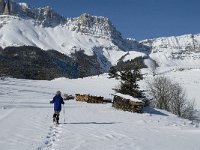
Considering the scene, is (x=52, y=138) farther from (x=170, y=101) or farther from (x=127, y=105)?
(x=170, y=101)

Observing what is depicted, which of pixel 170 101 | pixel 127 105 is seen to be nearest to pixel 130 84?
pixel 127 105

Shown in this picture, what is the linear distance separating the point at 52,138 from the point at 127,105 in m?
20.0

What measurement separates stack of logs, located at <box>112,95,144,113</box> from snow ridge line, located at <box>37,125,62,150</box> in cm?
1445

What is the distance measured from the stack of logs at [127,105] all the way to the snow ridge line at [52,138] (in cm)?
1445

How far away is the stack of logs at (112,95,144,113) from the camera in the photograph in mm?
38125

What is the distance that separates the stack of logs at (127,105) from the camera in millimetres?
38125

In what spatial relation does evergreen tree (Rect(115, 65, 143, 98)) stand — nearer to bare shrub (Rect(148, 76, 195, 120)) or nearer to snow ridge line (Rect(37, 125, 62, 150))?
bare shrub (Rect(148, 76, 195, 120))

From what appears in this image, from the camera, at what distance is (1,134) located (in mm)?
19734

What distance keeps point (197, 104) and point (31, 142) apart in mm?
58777

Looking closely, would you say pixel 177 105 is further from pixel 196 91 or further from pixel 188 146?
pixel 188 146

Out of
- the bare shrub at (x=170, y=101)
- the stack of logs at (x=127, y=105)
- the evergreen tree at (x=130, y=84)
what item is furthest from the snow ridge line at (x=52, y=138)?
the bare shrub at (x=170, y=101)

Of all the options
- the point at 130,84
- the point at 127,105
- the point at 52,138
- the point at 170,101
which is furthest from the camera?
the point at 170,101

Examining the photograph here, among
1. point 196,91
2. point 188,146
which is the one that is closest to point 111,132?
point 188,146

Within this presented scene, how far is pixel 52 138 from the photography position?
19.5 metres
